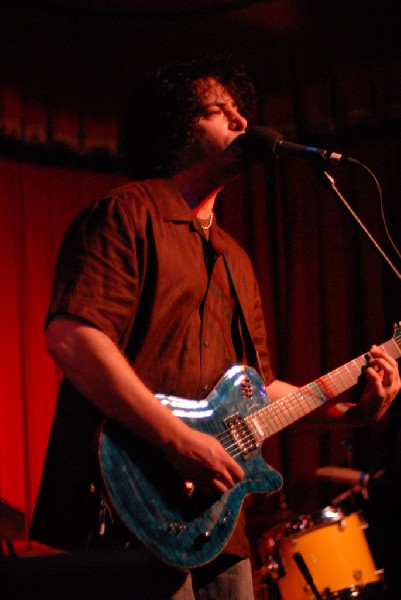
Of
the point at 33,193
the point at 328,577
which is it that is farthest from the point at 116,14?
the point at 328,577

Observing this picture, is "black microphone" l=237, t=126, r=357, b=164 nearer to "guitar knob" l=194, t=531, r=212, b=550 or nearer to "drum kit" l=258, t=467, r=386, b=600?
"guitar knob" l=194, t=531, r=212, b=550

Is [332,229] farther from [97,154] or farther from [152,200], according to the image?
[152,200]

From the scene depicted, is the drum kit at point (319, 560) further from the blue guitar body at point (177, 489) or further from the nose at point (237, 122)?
the nose at point (237, 122)

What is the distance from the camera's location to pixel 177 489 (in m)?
1.93

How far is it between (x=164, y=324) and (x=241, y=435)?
1.24ft

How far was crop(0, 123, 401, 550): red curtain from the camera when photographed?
486cm

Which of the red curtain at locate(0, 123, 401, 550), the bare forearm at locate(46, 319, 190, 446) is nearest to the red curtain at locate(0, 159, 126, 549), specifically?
the red curtain at locate(0, 123, 401, 550)

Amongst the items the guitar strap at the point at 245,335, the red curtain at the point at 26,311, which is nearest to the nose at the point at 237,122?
the guitar strap at the point at 245,335

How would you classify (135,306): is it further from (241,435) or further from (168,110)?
(168,110)

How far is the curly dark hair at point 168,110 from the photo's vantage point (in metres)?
2.55

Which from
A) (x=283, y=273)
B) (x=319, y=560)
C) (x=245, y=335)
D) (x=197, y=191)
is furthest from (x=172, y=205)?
(x=283, y=273)

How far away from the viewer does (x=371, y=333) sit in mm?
5191

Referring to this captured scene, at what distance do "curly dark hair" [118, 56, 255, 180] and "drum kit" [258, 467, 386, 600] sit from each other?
1.76m

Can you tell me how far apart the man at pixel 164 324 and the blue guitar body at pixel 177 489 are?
0.04 metres
